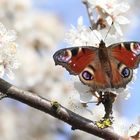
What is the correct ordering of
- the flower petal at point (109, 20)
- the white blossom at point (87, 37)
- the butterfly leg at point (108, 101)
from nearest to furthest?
1. the butterfly leg at point (108, 101)
2. the white blossom at point (87, 37)
3. the flower petal at point (109, 20)

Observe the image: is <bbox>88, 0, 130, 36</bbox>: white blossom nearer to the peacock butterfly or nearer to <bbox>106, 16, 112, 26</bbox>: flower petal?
<bbox>106, 16, 112, 26</bbox>: flower petal

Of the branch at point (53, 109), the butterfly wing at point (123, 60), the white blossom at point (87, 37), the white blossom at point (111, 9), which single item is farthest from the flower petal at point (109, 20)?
the branch at point (53, 109)

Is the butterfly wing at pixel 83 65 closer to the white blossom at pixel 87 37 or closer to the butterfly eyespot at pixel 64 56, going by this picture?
the butterfly eyespot at pixel 64 56

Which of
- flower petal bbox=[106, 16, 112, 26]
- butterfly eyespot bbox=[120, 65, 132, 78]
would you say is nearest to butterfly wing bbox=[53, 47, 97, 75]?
butterfly eyespot bbox=[120, 65, 132, 78]

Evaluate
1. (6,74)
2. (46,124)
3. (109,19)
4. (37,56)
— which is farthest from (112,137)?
(37,56)

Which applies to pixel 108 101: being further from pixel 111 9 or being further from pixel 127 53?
pixel 111 9

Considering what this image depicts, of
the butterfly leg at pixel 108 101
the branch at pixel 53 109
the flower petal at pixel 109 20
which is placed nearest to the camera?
the branch at pixel 53 109
